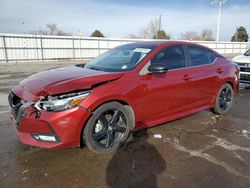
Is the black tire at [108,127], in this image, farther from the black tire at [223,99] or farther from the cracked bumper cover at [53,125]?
the black tire at [223,99]

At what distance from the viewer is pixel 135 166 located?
3004 mm

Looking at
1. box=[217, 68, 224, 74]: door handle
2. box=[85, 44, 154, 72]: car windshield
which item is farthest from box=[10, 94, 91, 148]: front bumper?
box=[217, 68, 224, 74]: door handle

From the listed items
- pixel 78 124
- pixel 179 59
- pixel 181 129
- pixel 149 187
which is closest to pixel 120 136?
pixel 78 124

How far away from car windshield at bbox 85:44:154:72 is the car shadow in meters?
1.25

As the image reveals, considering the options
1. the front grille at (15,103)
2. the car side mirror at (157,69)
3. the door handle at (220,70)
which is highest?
the car side mirror at (157,69)

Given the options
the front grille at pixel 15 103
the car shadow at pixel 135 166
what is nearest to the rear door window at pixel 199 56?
the car shadow at pixel 135 166

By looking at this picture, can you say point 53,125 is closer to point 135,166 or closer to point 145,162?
point 135,166

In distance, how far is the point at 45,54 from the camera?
2203 cm

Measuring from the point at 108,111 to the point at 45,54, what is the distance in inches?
810

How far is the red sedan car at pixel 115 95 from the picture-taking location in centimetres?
288

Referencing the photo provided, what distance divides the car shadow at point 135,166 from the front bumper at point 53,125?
65 cm

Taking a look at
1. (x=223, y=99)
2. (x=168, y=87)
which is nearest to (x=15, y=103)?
(x=168, y=87)

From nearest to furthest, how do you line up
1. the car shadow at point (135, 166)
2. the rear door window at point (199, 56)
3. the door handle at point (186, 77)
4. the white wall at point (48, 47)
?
the car shadow at point (135, 166) → the door handle at point (186, 77) → the rear door window at point (199, 56) → the white wall at point (48, 47)

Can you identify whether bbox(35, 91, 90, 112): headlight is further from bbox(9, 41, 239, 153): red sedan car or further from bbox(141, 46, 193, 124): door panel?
bbox(141, 46, 193, 124): door panel
